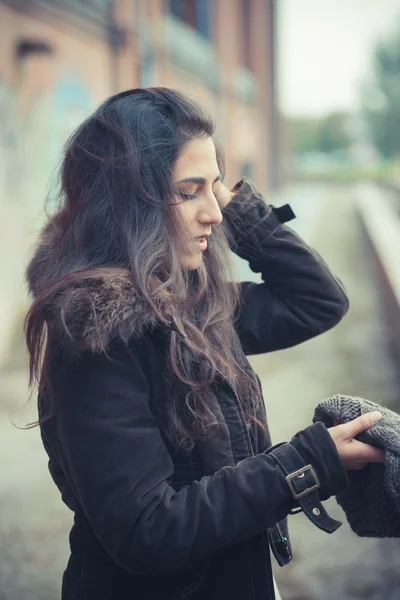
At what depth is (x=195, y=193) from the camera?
159 centimetres

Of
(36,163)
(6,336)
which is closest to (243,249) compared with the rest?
(6,336)

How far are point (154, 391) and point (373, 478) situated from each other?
0.49 meters

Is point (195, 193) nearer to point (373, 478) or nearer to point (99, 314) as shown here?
point (99, 314)

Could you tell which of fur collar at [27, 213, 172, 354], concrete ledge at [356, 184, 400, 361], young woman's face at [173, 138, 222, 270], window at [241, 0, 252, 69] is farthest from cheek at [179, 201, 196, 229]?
window at [241, 0, 252, 69]

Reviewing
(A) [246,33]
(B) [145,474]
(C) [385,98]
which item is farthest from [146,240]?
(C) [385,98]

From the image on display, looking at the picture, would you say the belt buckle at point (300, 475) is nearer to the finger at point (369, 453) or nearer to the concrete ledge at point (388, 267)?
the finger at point (369, 453)

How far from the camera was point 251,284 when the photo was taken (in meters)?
2.11

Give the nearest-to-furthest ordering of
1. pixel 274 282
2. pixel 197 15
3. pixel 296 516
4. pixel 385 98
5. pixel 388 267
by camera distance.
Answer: pixel 274 282 < pixel 296 516 < pixel 388 267 < pixel 197 15 < pixel 385 98

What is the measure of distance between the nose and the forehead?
0.05 metres

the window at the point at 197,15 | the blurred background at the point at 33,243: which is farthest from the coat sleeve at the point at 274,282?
the window at the point at 197,15

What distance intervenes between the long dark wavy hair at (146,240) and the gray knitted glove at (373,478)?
6.8 inches

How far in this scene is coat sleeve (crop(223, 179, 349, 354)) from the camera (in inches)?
79.8

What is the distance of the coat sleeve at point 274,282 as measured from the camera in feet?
6.65

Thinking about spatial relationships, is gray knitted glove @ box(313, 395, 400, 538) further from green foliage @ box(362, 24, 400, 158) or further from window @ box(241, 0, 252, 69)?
green foliage @ box(362, 24, 400, 158)
